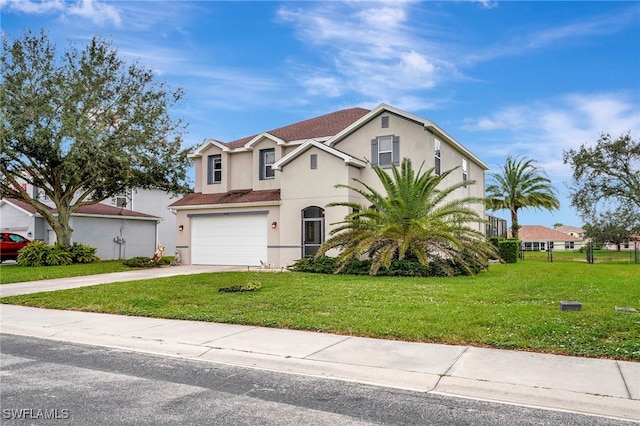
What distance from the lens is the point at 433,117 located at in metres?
22.2

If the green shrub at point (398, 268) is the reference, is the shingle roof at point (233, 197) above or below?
above

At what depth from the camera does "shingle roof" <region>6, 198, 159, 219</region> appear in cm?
3100

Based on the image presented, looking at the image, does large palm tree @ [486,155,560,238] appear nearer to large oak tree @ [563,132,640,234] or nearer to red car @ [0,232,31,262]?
large oak tree @ [563,132,640,234]

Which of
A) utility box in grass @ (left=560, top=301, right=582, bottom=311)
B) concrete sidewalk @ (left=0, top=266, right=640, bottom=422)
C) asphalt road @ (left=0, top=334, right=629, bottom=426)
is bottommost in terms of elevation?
asphalt road @ (left=0, top=334, right=629, bottom=426)

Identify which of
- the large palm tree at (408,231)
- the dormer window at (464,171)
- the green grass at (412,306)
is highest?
the dormer window at (464,171)

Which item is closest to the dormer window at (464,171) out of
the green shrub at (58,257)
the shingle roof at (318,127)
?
the shingle roof at (318,127)

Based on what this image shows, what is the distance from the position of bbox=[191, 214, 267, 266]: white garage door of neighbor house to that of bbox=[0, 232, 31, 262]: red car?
38.2ft

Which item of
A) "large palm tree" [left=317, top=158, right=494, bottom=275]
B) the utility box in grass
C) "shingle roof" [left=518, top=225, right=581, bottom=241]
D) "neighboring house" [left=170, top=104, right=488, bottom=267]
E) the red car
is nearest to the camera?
the utility box in grass

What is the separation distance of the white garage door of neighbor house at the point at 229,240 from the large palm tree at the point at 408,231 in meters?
5.44

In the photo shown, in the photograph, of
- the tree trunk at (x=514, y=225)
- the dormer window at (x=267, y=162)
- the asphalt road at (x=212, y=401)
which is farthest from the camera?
the tree trunk at (x=514, y=225)

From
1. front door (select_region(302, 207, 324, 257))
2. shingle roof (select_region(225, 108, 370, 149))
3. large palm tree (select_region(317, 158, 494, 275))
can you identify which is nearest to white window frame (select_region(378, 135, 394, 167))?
shingle roof (select_region(225, 108, 370, 149))

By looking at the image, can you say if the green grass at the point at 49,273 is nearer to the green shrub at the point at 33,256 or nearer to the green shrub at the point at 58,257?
the green shrub at the point at 58,257

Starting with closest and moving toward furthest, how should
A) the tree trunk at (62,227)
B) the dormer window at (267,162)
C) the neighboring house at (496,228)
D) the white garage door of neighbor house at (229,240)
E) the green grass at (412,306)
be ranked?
the green grass at (412,306) < the white garage door of neighbor house at (229,240) < the dormer window at (267,162) < the tree trunk at (62,227) < the neighboring house at (496,228)

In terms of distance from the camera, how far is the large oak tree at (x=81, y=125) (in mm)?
24594
